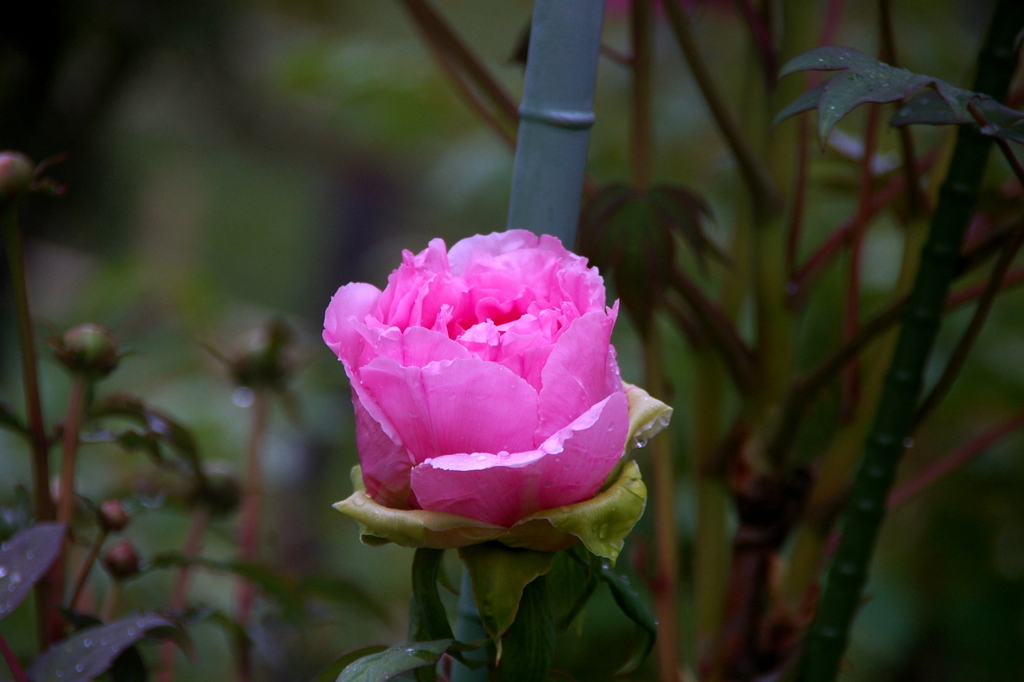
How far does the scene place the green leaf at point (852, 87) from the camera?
23cm

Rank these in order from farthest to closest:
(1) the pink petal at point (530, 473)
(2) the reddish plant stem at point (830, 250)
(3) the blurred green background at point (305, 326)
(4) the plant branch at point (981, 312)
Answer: (3) the blurred green background at point (305, 326)
(2) the reddish plant stem at point (830, 250)
(4) the plant branch at point (981, 312)
(1) the pink petal at point (530, 473)

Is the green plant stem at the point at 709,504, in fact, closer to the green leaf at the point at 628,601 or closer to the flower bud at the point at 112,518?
the green leaf at the point at 628,601

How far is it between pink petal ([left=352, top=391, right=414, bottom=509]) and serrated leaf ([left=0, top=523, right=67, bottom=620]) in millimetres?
126

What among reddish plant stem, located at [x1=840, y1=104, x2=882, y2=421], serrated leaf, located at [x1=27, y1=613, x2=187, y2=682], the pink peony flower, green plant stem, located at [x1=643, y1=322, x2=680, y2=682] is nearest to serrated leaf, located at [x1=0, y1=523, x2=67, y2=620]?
serrated leaf, located at [x1=27, y1=613, x2=187, y2=682]

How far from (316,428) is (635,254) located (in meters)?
0.73

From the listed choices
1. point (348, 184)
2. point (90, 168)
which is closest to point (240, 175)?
point (348, 184)

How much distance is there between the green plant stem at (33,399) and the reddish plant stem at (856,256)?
0.37m

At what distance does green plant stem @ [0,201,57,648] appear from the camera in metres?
0.28

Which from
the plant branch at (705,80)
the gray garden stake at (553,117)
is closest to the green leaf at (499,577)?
the gray garden stake at (553,117)

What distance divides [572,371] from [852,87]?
13cm

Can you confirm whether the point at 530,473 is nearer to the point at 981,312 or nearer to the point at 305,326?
the point at 981,312

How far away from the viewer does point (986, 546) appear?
697 millimetres

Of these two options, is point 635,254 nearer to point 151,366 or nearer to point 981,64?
point 981,64

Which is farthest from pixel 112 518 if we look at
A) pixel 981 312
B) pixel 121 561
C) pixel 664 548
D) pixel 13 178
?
pixel 981 312
